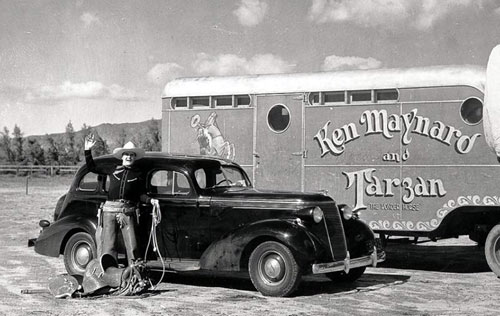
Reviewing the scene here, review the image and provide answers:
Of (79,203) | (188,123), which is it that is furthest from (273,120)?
(79,203)

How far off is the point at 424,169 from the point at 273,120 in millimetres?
2401

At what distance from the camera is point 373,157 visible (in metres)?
10.7

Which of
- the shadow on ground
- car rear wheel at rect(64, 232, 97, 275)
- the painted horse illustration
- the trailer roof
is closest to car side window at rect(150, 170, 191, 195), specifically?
car rear wheel at rect(64, 232, 97, 275)

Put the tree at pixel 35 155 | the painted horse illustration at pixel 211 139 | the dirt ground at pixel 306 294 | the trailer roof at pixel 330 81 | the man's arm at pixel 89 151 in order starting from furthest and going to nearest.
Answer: the tree at pixel 35 155, the painted horse illustration at pixel 211 139, the trailer roof at pixel 330 81, the man's arm at pixel 89 151, the dirt ground at pixel 306 294

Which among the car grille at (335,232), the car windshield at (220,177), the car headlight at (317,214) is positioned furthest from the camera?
the car windshield at (220,177)

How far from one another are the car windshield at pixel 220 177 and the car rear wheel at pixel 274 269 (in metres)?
1.30

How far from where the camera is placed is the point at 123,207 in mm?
9094

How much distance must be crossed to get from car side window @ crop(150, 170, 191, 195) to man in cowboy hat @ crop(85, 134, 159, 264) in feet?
0.70

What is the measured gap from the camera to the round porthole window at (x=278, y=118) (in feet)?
37.2

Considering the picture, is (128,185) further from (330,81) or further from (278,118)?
(330,81)

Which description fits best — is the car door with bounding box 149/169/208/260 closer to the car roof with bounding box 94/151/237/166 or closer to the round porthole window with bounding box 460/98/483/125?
the car roof with bounding box 94/151/237/166

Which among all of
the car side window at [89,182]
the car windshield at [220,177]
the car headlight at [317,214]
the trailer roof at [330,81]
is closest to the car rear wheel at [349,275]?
the car headlight at [317,214]

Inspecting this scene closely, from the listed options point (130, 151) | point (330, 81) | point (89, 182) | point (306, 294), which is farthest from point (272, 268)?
point (330, 81)

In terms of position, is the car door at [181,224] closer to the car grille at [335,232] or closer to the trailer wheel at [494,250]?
the car grille at [335,232]
